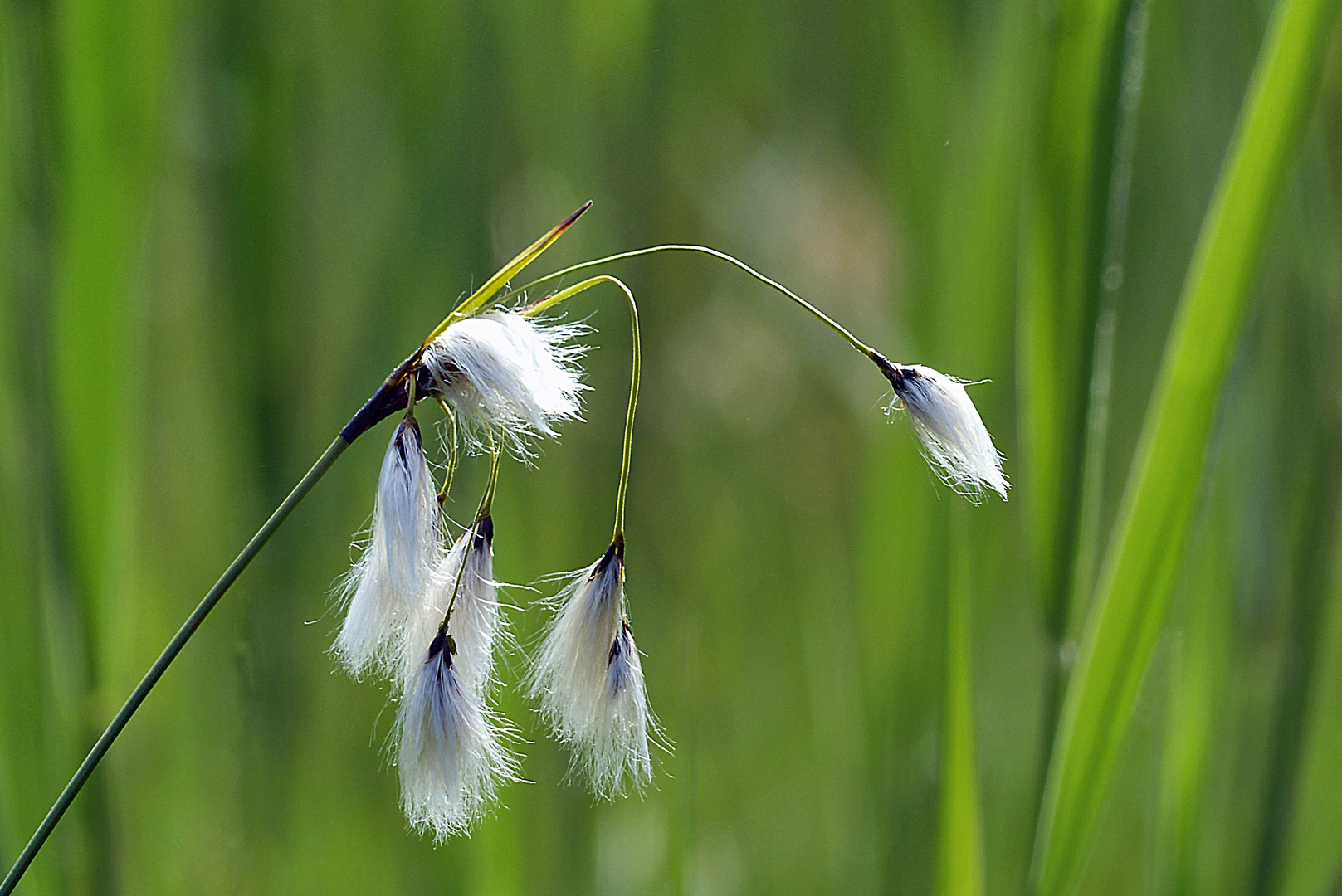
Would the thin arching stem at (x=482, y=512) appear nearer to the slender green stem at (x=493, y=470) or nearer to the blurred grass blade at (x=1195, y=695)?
the slender green stem at (x=493, y=470)

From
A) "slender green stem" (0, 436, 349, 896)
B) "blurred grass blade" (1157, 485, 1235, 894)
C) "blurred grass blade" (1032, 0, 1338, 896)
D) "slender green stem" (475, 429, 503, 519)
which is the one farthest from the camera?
"blurred grass blade" (1157, 485, 1235, 894)

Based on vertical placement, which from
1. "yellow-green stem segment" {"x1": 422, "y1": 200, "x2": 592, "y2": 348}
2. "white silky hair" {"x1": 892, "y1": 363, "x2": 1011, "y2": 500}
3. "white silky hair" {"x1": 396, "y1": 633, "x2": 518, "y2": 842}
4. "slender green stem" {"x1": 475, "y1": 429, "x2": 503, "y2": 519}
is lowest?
"white silky hair" {"x1": 396, "y1": 633, "x2": 518, "y2": 842}

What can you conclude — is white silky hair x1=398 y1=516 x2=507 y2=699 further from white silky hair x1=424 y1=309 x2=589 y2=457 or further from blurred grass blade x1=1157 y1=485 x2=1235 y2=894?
blurred grass blade x1=1157 y1=485 x2=1235 y2=894

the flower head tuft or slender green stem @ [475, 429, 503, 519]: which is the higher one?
the flower head tuft

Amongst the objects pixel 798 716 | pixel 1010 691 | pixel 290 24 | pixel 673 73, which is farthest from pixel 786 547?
pixel 290 24

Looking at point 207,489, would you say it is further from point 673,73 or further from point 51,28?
point 673,73

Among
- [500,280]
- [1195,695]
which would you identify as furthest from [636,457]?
[500,280]

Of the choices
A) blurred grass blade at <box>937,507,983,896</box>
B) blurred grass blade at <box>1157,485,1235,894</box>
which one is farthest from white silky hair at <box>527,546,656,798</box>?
blurred grass blade at <box>1157,485,1235,894</box>
